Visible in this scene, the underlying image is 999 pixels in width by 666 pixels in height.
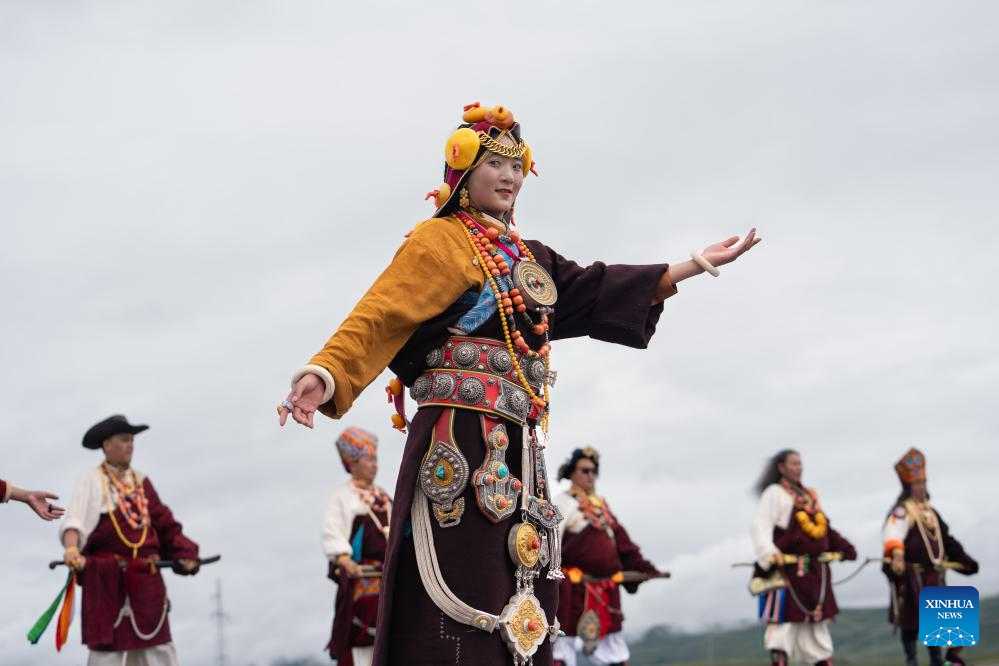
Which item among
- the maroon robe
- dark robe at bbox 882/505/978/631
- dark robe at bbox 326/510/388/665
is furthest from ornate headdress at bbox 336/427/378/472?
dark robe at bbox 882/505/978/631

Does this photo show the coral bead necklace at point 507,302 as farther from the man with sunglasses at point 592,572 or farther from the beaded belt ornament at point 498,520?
the man with sunglasses at point 592,572

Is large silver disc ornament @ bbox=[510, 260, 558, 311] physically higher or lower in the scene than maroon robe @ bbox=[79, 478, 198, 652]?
higher

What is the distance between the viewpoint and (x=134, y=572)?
8969 millimetres

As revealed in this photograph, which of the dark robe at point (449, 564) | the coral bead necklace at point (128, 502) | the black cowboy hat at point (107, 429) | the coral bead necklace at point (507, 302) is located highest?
the black cowboy hat at point (107, 429)

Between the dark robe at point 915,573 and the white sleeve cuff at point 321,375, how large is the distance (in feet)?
30.1

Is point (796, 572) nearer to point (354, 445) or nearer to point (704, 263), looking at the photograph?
point (354, 445)

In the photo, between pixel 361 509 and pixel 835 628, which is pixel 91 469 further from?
pixel 835 628

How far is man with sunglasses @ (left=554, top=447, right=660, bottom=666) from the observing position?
424 inches

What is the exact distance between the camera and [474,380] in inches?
166

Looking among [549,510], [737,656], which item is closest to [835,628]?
[737,656]

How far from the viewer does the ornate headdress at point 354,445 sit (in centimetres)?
1064

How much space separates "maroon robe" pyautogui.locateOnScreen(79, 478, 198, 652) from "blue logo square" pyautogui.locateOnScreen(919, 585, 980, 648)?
16.7ft

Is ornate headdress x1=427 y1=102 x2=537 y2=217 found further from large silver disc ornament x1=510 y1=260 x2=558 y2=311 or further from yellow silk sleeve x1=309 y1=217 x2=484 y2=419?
large silver disc ornament x1=510 y1=260 x2=558 y2=311

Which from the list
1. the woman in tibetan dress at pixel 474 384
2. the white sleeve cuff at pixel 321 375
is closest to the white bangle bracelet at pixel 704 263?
the woman in tibetan dress at pixel 474 384
